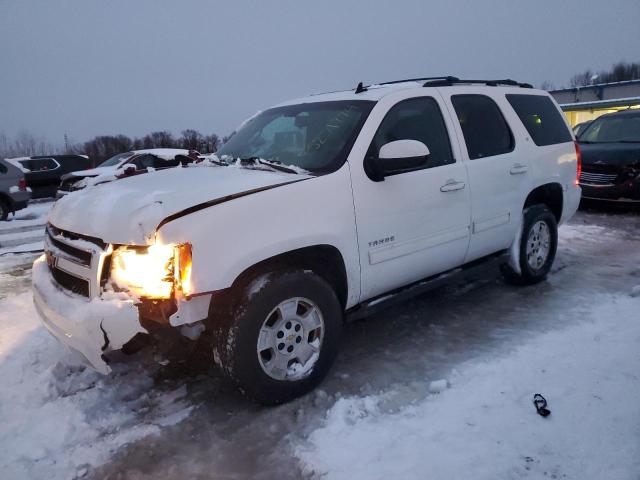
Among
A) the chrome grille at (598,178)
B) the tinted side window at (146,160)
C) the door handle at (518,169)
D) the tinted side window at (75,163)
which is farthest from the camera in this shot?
the tinted side window at (75,163)

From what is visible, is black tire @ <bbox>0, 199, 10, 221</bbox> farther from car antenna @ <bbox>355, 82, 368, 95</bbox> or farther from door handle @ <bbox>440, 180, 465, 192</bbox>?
door handle @ <bbox>440, 180, 465, 192</bbox>

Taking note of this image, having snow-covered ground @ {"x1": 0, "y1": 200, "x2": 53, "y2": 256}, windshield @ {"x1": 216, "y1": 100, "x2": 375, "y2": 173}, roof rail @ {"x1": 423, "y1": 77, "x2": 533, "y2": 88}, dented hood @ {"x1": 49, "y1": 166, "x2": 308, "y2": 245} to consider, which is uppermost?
roof rail @ {"x1": 423, "y1": 77, "x2": 533, "y2": 88}

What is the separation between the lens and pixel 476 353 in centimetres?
357

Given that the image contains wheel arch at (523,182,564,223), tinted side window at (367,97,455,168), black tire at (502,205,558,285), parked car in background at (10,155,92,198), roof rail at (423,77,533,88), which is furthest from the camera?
parked car in background at (10,155,92,198)

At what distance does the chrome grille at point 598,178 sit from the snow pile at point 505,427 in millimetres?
5823

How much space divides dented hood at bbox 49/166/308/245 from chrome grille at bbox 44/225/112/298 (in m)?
0.06

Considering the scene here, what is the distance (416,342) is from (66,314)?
8.25 feet

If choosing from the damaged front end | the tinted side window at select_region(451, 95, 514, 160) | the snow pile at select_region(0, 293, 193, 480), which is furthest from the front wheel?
the tinted side window at select_region(451, 95, 514, 160)

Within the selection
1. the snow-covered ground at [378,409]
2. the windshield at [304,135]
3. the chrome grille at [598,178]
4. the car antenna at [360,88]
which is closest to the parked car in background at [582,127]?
the chrome grille at [598,178]

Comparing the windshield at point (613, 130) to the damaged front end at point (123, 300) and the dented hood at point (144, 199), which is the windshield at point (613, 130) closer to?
the dented hood at point (144, 199)

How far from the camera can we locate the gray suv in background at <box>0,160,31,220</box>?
10961mm

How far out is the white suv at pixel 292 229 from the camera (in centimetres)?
252

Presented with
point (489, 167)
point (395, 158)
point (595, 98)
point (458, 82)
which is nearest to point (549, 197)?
point (489, 167)

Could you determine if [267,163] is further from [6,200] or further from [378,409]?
[6,200]
